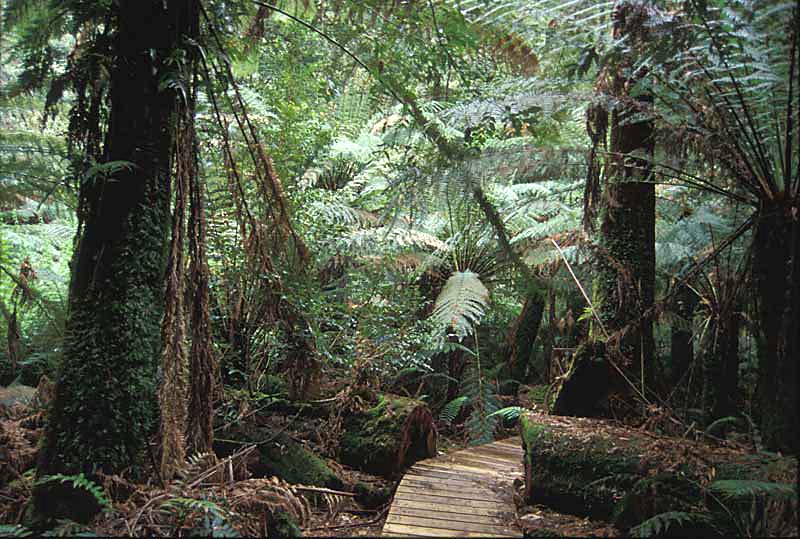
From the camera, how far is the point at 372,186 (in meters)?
6.68

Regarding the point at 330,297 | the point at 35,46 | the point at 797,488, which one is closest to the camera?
the point at 797,488

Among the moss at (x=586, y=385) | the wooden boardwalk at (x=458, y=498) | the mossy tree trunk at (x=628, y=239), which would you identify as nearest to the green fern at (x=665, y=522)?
the wooden boardwalk at (x=458, y=498)

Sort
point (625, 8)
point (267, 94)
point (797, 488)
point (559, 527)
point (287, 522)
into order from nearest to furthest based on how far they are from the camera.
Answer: point (797, 488)
point (287, 522)
point (559, 527)
point (625, 8)
point (267, 94)

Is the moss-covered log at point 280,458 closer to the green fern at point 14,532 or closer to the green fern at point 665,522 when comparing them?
the green fern at point 14,532

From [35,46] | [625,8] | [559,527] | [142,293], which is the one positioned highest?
[625,8]

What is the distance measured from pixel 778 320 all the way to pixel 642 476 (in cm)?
103

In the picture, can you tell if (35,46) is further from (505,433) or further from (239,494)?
(505,433)

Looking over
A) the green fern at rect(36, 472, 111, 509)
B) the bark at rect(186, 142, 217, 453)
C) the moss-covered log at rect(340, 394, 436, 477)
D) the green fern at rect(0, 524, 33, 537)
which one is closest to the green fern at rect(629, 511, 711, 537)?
the moss-covered log at rect(340, 394, 436, 477)

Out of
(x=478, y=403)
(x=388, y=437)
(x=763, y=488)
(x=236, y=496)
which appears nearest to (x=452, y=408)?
(x=478, y=403)

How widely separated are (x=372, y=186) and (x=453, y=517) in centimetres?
418

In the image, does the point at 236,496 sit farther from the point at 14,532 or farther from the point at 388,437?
the point at 388,437

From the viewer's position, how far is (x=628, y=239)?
4.24 metres

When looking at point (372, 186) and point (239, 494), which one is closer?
point (239, 494)

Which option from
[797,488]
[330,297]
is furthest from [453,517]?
[330,297]
